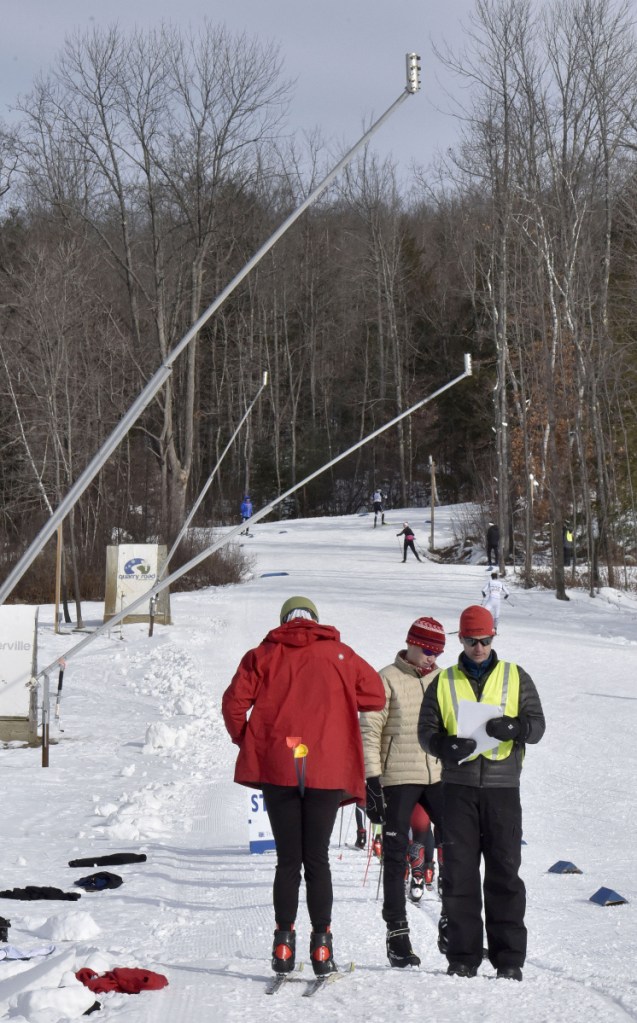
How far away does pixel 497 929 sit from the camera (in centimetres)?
559

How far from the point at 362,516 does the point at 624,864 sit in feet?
150

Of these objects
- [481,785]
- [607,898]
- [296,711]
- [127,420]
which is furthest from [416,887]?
[127,420]

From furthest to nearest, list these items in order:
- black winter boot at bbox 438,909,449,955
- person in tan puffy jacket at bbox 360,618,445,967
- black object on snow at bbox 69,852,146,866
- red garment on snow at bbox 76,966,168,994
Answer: black object on snow at bbox 69,852,146,866
person in tan puffy jacket at bbox 360,618,445,967
black winter boot at bbox 438,909,449,955
red garment on snow at bbox 76,966,168,994

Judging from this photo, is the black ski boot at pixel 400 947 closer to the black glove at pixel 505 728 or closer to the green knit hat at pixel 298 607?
the black glove at pixel 505 728

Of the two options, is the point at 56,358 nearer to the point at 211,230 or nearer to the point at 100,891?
the point at 211,230

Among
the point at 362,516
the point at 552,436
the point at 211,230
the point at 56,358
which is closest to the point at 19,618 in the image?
the point at 56,358

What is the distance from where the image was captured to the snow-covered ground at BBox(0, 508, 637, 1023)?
5.05 m

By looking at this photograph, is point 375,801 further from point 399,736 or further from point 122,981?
point 122,981

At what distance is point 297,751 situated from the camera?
536cm

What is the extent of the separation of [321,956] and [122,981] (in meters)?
0.86

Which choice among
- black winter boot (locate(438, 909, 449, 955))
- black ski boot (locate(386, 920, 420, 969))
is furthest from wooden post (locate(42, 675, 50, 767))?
black winter boot (locate(438, 909, 449, 955))

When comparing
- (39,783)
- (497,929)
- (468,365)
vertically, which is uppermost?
(468,365)

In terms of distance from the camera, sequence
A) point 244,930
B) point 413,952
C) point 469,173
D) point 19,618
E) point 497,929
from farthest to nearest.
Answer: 1. point 469,173
2. point 19,618
3. point 244,930
4. point 413,952
5. point 497,929

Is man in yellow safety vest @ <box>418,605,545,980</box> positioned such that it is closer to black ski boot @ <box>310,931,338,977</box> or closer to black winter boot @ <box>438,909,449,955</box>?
black winter boot @ <box>438,909,449,955</box>
